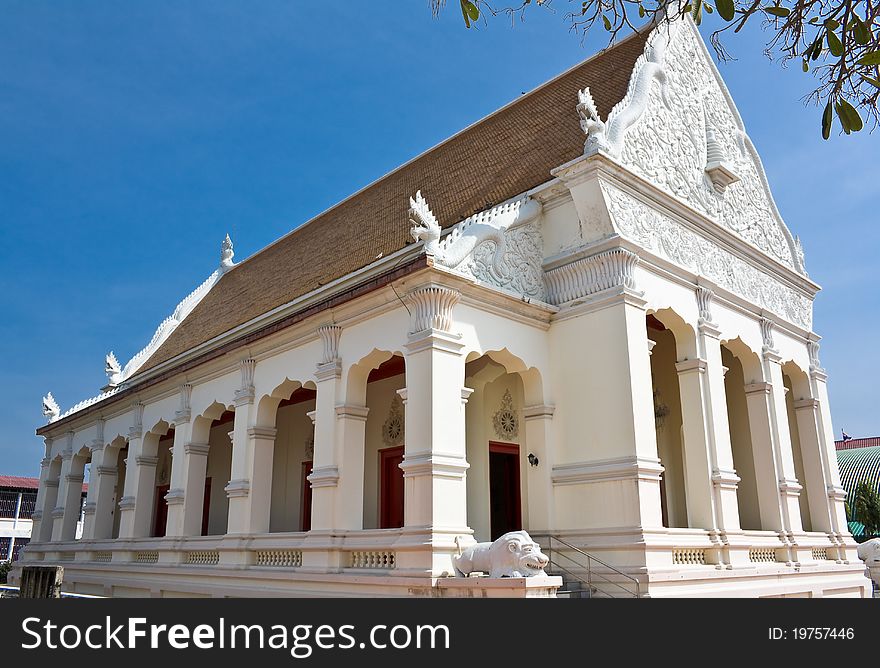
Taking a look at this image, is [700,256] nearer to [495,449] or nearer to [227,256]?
[495,449]

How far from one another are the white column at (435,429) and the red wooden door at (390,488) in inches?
160

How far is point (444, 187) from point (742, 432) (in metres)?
8.40

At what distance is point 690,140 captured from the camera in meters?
15.3

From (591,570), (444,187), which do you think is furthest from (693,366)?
(444,187)

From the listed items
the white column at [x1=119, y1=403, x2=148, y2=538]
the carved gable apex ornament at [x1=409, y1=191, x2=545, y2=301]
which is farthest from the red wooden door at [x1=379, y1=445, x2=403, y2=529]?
the white column at [x1=119, y1=403, x2=148, y2=538]

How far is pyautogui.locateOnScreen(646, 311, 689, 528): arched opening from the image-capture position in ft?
49.5

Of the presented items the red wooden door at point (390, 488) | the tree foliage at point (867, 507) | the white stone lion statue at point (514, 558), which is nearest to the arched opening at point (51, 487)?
the red wooden door at point (390, 488)

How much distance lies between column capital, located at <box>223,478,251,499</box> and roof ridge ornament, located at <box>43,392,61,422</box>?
13466 mm

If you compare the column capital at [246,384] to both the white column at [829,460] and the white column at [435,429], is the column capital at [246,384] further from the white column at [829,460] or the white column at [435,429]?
the white column at [829,460]

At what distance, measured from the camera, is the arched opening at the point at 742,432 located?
15.2 meters

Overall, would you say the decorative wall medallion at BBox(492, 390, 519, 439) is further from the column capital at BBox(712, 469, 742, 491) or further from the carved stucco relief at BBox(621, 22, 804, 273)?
the carved stucco relief at BBox(621, 22, 804, 273)
